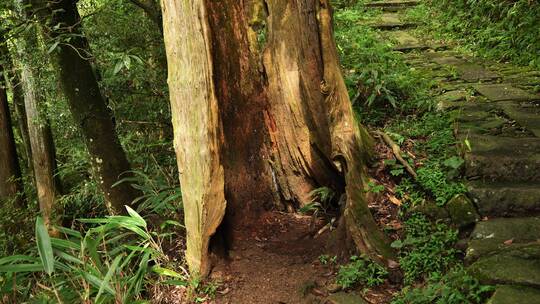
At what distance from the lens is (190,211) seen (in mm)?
3438

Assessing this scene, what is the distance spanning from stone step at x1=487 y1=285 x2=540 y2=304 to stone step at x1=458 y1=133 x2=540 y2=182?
1108mm

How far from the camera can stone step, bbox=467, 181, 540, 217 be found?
3.20 metres

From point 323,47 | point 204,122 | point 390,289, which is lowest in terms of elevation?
point 390,289

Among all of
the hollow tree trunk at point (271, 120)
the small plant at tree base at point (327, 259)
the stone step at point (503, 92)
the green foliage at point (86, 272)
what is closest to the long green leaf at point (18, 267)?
the green foliage at point (86, 272)

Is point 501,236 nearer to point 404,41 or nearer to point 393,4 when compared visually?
point 404,41

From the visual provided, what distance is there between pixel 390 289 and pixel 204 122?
1.66m

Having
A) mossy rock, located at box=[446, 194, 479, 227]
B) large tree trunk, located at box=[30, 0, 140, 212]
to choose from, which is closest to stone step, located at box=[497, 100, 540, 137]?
mossy rock, located at box=[446, 194, 479, 227]

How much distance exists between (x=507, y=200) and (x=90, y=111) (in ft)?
11.6

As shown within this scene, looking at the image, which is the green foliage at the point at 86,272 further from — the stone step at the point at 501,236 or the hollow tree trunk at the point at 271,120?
the stone step at the point at 501,236

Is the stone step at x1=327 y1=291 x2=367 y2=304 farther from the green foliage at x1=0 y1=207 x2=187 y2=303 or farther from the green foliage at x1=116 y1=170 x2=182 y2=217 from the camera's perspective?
the green foliage at x1=116 y1=170 x2=182 y2=217

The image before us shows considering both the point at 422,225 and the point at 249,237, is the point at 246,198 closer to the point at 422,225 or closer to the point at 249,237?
the point at 249,237

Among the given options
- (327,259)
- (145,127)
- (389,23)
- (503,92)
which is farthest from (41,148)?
(503,92)

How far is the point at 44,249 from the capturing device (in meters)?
2.90

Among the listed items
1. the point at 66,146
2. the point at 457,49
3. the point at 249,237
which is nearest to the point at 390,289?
the point at 249,237
